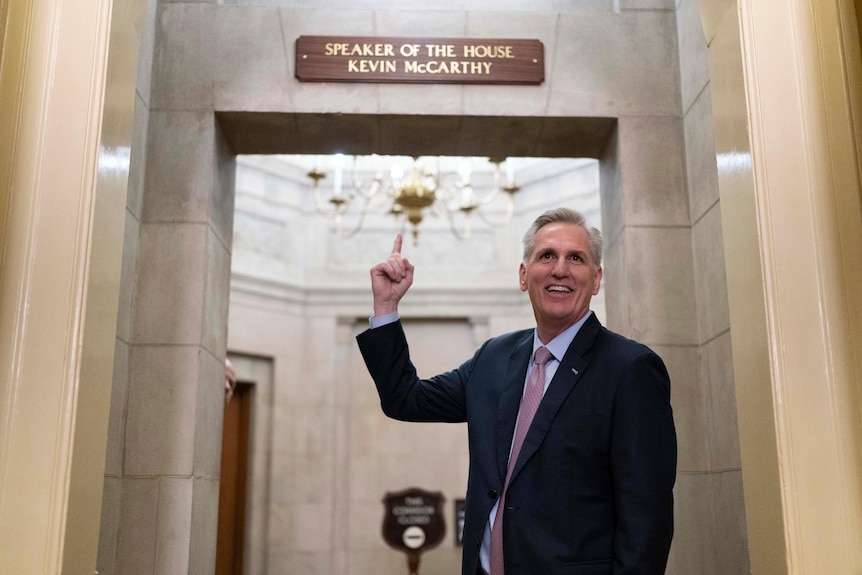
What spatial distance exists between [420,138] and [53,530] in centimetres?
237

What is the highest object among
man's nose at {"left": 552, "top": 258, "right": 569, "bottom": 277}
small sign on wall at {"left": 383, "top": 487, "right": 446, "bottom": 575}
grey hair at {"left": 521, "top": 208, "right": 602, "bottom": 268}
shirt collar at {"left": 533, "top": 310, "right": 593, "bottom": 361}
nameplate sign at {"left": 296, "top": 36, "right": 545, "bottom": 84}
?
nameplate sign at {"left": 296, "top": 36, "right": 545, "bottom": 84}

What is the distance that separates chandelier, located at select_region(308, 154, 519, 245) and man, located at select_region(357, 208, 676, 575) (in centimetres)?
432

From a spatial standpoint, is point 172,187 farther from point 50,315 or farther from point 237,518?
point 237,518

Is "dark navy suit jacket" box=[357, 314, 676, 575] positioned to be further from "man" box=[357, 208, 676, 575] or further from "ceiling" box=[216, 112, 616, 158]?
"ceiling" box=[216, 112, 616, 158]

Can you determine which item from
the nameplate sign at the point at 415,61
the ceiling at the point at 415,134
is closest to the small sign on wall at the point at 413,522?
the ceiling at the point at 415,134

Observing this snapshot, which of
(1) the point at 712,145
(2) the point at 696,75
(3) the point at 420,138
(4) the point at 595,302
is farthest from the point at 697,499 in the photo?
(4) the point at 595,302

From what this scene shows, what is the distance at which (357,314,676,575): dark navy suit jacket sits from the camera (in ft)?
7.05

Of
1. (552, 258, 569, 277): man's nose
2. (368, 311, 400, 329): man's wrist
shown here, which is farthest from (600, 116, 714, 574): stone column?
(368, 311, 400, 329): man's wrist

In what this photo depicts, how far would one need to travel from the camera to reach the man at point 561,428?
7.09 feet

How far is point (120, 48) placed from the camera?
2.42 meters

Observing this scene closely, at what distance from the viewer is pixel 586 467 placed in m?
2.24

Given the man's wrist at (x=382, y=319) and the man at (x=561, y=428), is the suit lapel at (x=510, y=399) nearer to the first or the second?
the man at (x=561, y=428)

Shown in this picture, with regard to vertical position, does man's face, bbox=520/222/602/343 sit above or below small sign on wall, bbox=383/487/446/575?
above

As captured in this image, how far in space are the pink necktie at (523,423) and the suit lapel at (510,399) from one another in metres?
0.02
